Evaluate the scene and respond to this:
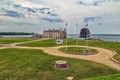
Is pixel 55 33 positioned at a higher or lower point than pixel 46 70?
higher

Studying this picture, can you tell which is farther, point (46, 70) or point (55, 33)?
point (55, 33)

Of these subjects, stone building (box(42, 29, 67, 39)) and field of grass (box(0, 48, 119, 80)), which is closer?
field of grass (box(0, 48, 119, 80))

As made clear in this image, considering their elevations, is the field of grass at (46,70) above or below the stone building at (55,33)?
below

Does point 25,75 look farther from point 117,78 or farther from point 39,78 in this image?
point 117,78

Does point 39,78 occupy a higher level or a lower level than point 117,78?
lower

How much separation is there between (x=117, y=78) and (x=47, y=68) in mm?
9941

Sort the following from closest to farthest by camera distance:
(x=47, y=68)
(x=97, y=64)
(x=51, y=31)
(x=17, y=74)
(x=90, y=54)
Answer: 1. (x=17, y=74)
2. (x=47, y=68)
3. (x=97, y=64)
4. (x=90, y=54)
5. (x=51, y=31)

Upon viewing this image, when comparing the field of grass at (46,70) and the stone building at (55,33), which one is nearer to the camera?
the field of grass at (46,70)

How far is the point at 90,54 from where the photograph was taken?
2841 centimetres

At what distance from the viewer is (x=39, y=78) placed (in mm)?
17453

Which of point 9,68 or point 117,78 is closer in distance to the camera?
point 117,78

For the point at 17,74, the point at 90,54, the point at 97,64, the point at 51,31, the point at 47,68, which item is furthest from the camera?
the point at 51,31

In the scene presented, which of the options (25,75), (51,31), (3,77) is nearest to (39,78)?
(25,75)

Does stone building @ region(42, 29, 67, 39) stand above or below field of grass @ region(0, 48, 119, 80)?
above
